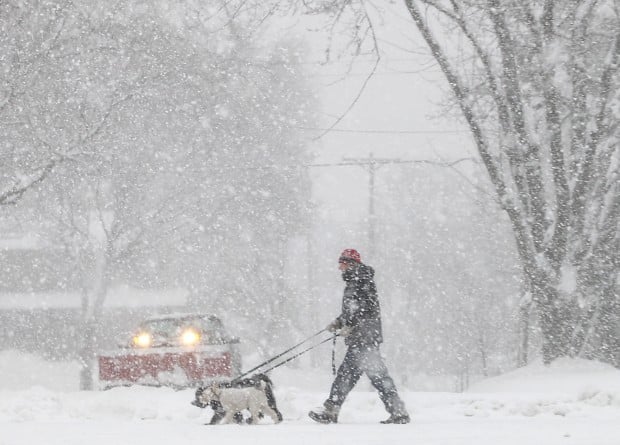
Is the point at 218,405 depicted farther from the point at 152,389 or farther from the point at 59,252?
the point at 59,252

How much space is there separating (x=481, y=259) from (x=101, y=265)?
23.2 m

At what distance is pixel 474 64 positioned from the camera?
507 inches

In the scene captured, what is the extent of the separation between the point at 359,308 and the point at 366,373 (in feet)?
2.01

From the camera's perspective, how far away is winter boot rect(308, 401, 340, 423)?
8.06 meters

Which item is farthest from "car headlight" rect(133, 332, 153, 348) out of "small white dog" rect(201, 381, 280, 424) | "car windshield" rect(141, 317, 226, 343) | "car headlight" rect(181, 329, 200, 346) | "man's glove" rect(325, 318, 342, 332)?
"man's glove" rect(325, 318, 342, 332)

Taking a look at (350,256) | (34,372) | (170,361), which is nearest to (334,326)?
(350,256)

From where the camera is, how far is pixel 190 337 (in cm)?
1157

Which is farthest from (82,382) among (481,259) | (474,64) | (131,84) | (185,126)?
(481,259)

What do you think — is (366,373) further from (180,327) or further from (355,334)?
(180,327)

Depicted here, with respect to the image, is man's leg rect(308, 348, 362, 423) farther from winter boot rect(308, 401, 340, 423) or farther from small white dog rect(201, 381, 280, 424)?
small white dog rect(201, 381, 280, 424)

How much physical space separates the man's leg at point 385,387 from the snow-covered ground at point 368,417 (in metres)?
0.21

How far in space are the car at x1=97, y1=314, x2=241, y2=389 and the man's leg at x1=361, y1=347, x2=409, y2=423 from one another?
3.69 metres

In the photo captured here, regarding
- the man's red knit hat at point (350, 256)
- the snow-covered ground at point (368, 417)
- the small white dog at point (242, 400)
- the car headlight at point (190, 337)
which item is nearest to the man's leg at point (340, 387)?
the snow-covered ground at point (368, 417)

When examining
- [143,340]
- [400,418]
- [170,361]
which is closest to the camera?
[400,418]
